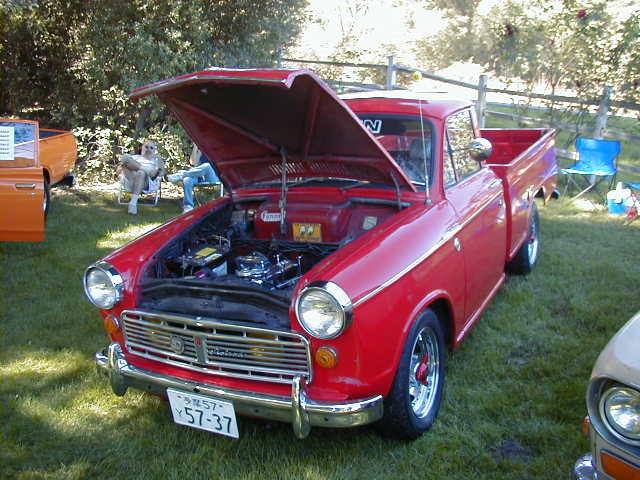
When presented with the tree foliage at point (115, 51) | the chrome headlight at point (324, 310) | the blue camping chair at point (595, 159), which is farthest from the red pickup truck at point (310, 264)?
the tree foliage at point (115, 51)

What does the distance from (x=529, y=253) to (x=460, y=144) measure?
5.72 ft

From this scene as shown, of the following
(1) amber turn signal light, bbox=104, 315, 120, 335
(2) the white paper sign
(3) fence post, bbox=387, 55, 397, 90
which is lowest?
(1) amber turn signal light, bbox=104, 315, 120, 335

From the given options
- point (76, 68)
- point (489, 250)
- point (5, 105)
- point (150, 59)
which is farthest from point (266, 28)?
point (489, 250)

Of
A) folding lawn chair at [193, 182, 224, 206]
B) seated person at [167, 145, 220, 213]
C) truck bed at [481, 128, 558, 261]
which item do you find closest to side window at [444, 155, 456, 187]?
truck bed at [481, 128, 558, 261]

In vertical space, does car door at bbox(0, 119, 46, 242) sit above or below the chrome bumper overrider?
above

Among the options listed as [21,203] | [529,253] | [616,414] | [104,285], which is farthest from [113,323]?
[529,253]

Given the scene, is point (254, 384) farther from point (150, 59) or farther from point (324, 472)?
point (150, 59)

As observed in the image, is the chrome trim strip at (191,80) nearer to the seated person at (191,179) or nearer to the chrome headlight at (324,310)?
the chrome headlight at (324,310)

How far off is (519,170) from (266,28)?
6457 mm

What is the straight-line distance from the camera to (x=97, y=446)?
9.73 ft

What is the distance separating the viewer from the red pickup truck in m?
2.54

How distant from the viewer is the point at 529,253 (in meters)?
5.20

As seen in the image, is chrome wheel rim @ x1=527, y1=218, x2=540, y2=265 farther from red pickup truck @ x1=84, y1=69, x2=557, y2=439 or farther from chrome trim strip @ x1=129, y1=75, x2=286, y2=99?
chrome trim strip @ x1=129, y1=75, x2=286, y2=99

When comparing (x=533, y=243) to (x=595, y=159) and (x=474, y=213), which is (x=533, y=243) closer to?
(x=474, y=213)
